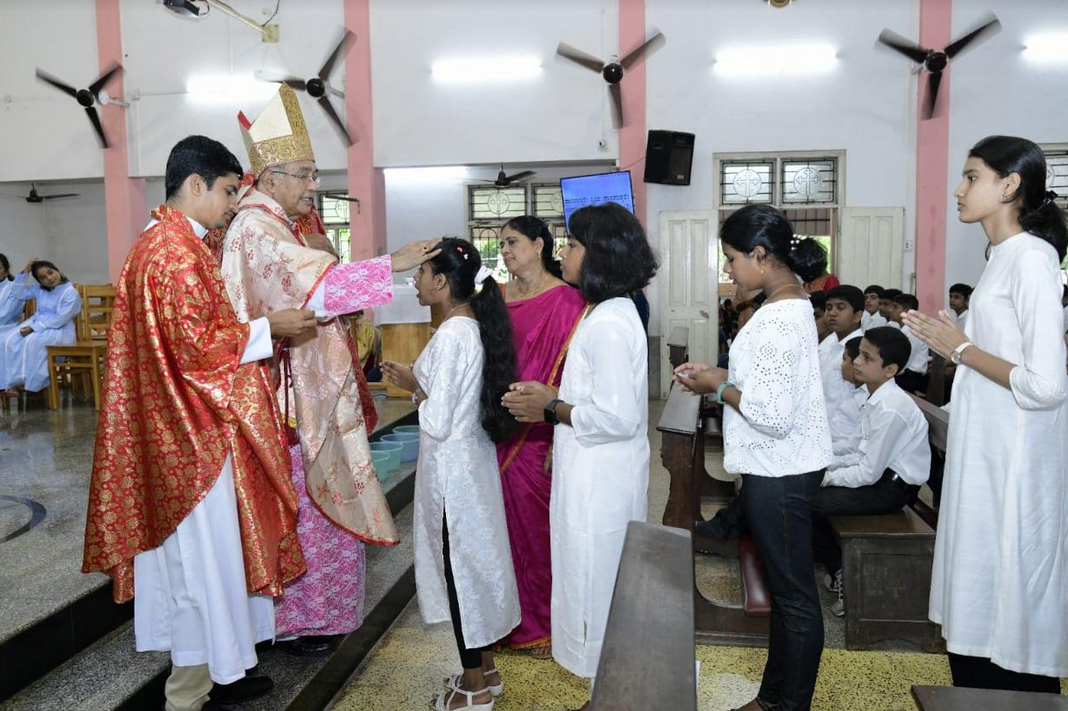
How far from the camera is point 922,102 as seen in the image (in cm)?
815

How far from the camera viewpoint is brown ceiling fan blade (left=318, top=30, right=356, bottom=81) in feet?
28.1

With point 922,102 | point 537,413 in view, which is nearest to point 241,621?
point 537,413

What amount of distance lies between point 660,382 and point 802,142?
2965 millimetres

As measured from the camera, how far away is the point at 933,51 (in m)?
7.76

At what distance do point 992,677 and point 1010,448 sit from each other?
1.77ft

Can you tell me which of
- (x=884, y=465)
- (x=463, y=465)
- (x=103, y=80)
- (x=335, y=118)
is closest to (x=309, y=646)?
(x=463, y=465)

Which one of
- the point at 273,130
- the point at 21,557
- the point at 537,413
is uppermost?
the point at 273,130

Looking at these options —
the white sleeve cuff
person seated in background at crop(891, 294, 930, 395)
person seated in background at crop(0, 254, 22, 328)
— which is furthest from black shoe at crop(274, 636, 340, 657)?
person seated in background at crop(0, 254, 22, 328)

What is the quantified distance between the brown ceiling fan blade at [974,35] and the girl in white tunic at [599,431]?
7.43 m

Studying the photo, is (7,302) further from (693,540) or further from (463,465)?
(693,540)

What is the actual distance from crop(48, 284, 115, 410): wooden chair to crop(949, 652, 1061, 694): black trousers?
21.4ft

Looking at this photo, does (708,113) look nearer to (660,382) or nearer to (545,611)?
(660,382)

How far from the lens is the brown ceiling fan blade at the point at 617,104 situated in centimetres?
828

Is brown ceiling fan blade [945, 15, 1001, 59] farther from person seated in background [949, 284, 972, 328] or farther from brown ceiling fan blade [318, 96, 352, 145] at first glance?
brown ceiling fan blade [318, 96, 352, 145]
